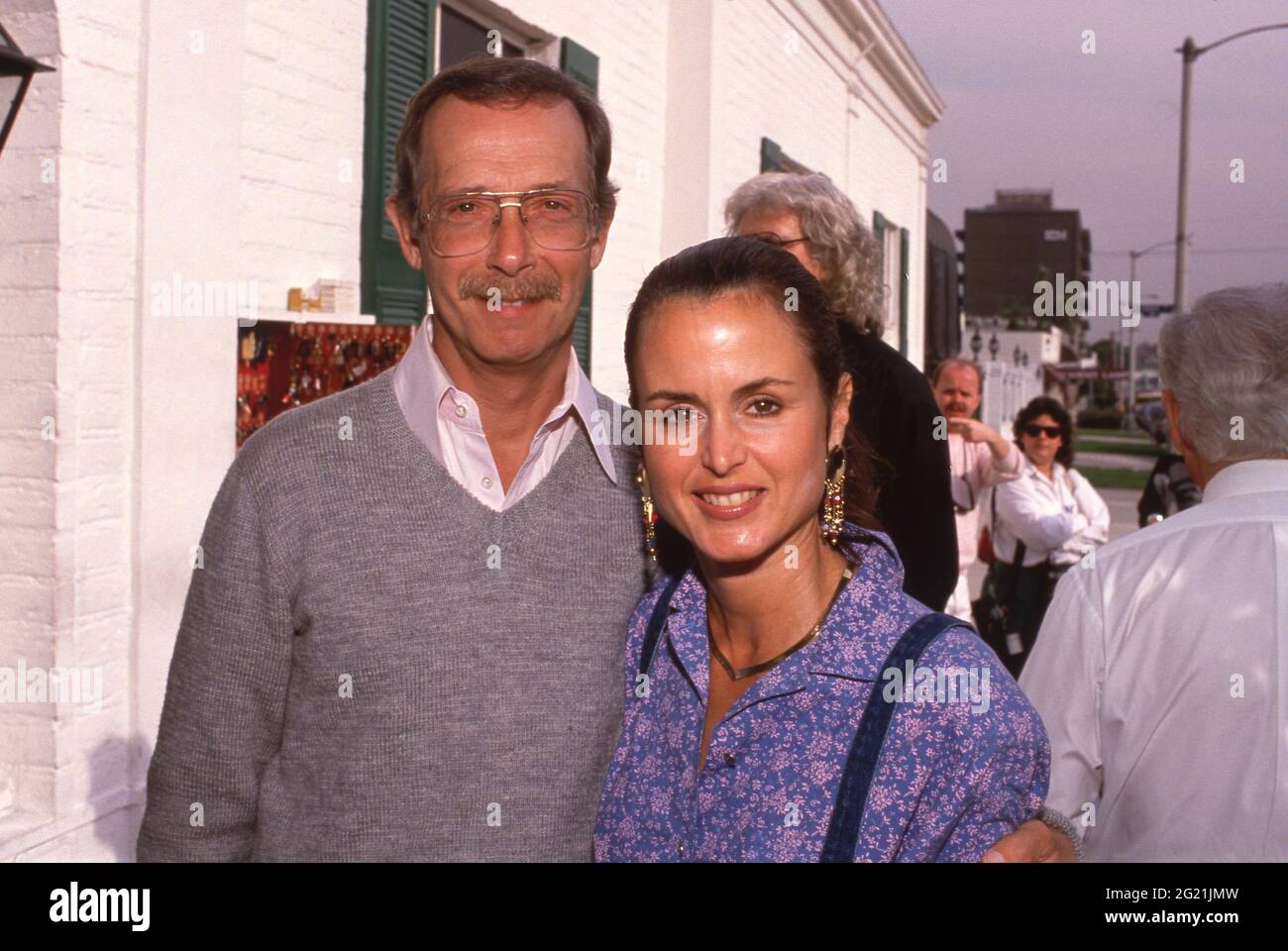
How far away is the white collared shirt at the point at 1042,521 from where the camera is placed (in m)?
6.29

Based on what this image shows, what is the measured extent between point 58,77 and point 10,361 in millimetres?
768

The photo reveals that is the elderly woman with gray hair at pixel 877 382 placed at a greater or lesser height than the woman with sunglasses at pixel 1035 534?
greater

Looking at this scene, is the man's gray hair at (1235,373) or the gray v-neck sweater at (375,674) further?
the man's gray hair at (1235,373)

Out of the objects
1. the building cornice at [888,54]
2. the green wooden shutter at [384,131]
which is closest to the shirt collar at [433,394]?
the green wooden shutter at [384,131]

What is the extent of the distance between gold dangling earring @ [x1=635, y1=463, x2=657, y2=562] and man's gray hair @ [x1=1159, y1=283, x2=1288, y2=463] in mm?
1225

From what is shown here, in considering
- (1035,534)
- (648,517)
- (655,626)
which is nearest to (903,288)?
(1035,534)

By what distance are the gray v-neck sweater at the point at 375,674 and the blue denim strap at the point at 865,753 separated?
0.48 metres

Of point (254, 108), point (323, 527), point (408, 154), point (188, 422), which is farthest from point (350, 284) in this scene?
point (323, 527)

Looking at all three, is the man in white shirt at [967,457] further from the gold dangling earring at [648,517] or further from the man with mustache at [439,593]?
the man with mustache at [439,593]

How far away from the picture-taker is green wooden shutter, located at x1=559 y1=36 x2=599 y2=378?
6.59 m

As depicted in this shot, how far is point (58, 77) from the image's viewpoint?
3.38m

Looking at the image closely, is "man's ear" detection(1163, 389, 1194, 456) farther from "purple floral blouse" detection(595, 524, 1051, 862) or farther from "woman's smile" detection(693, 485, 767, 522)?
"woman's smile" detection(693, 485, 767, 522)

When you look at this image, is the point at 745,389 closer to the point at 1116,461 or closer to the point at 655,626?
the point at 655,626
